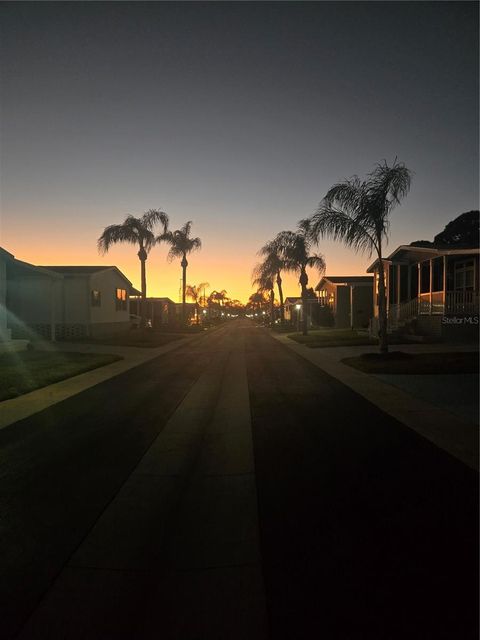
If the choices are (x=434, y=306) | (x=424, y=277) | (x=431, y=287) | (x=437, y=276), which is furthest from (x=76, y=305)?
(x=437, y=276)

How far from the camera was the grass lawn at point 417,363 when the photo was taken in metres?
13.3

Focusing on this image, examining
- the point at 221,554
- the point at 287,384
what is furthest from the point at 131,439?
the point at 287,384

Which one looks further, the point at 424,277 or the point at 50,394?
the point at 424,277

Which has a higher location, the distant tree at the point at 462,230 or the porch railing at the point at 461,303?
the distant tree at the point at 462,230

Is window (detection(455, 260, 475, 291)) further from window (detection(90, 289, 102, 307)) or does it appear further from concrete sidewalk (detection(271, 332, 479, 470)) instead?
window (detection(90, 289, 102, 307))

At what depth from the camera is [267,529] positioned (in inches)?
149

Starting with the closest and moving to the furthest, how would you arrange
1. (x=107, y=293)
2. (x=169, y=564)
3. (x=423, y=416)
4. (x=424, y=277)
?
(x=169, y=564) < (x=423, y=416) < (x=424, y=277) < (x=107, y=293)

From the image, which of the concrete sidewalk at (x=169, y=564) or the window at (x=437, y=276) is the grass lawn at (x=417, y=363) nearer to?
the concrete sidewalk at (x=169, y=564)

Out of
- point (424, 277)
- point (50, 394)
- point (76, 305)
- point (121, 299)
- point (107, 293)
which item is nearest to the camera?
point (50, 394)

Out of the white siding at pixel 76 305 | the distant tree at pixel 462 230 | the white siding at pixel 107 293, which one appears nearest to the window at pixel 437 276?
the white siding at pixel 107 293

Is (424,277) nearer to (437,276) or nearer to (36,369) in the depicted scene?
(437,276)

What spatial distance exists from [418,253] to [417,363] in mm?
14696

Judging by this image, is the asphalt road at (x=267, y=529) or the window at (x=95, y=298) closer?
the asphalt road at (x=267, y=529)

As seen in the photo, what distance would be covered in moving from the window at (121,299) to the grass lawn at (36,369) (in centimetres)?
2007
